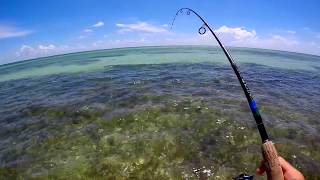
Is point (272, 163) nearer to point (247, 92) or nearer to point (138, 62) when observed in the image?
point (247, 92)

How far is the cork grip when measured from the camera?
155 inches

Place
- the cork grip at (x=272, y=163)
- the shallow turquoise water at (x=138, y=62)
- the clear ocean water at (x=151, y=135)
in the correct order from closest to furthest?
1. the cork grip at (x=272, y=163)
2. the clear ocean water at (x=151, y=135)
3. the shallow turquoise water at (x=138, y=62)

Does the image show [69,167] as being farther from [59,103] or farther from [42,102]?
[42,102]

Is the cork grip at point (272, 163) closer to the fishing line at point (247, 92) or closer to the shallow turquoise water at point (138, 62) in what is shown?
the fishing line at point (247, 92)

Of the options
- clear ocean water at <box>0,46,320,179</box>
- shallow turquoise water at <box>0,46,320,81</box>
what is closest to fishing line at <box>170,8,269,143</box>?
clear ocean water at <box>0,46,320,179</box>

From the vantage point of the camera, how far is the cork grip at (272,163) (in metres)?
3.95

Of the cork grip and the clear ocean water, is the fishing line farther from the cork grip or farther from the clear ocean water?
the clear ocean water

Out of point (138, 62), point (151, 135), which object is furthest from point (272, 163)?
point (138, 62)

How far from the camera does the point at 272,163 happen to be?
3.99m

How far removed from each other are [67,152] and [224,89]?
1224cm

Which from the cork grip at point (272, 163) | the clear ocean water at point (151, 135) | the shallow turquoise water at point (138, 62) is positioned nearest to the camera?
the cork grip at point (272, 163)

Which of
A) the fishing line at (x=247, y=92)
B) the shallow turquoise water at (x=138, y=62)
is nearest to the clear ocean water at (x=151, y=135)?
the fishing line at (x=247, y=92)

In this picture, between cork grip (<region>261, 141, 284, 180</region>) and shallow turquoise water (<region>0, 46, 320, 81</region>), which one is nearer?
cork grip (<region>261, 141, 284, 180</region>)

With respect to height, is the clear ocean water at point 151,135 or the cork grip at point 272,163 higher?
the cork grip at point 272,163
